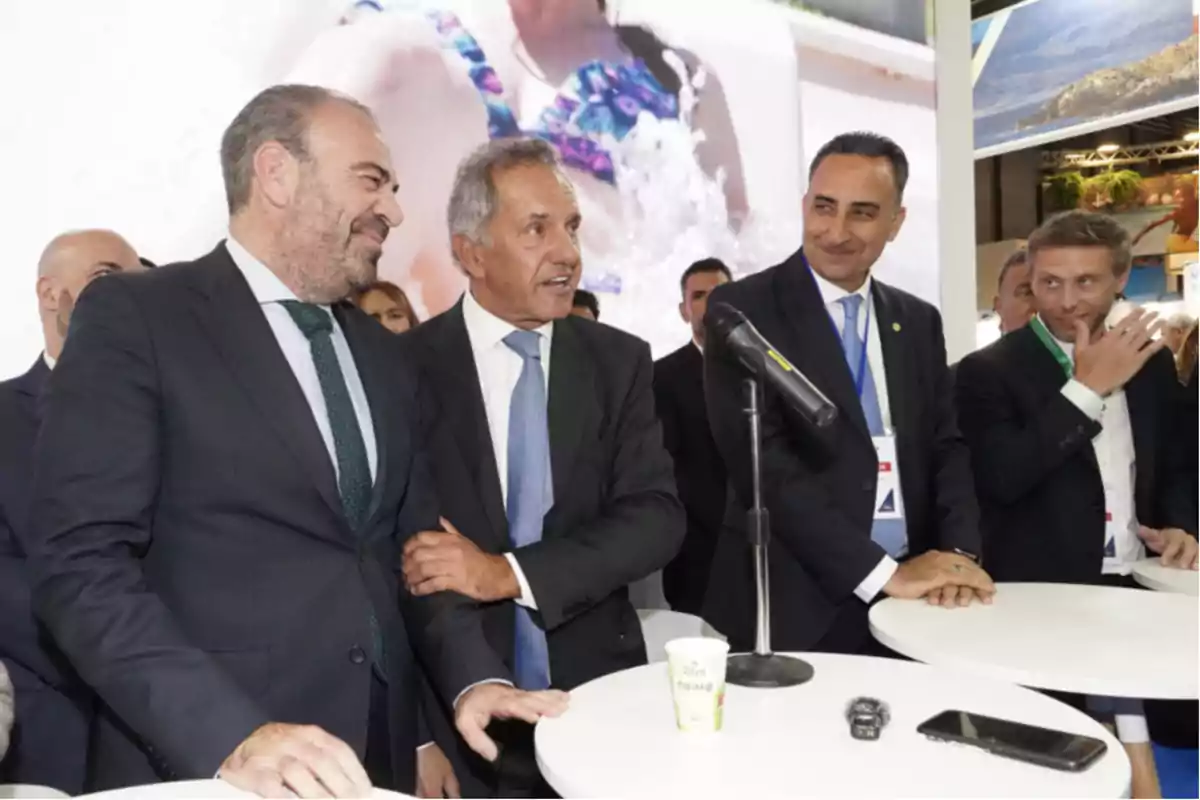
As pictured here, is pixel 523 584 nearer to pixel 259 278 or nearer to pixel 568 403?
pixel 568 403

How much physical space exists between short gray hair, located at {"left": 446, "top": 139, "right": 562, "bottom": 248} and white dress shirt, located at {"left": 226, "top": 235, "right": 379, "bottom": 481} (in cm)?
57

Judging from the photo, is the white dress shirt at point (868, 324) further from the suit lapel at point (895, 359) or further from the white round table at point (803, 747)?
the white round table at point (803, 747)

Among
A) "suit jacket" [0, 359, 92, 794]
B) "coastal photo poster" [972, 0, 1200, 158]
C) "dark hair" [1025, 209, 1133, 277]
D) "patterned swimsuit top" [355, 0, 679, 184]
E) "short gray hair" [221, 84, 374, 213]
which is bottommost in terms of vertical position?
"suit jacket" [0, 359, 92, 794]

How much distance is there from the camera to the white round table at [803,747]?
1.28 m

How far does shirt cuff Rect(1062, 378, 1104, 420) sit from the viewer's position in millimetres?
2604

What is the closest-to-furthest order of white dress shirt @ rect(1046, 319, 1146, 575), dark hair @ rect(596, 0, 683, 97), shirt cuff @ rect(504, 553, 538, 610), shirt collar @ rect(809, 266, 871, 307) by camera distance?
1. shirt cuff @ rect(504, 553, 538, 610)
2. shirt collar @ rect(809, 266, 871, 307)
3. white dress shirt @ rect(1046, 319, 1146, 575)
4. dark hair @ rect(596, 0, 683, 97)

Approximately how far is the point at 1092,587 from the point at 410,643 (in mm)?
1480

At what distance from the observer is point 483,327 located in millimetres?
2229

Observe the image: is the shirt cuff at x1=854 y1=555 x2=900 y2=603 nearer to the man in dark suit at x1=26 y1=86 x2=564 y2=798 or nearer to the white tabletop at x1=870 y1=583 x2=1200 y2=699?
the white tabletop at x1=870 y1=583 x2=1200 y2=699

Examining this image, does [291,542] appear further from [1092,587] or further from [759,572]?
[1092,587]

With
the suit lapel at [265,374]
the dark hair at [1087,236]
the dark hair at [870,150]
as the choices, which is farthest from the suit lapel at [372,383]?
the dark hair at [1087,236]

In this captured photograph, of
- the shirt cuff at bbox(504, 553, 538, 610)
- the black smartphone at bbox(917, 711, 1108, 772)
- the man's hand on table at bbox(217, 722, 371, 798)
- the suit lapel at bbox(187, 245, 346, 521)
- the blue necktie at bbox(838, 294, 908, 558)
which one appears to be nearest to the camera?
the man's hand on table at bbox(217, 722, 371, 798)

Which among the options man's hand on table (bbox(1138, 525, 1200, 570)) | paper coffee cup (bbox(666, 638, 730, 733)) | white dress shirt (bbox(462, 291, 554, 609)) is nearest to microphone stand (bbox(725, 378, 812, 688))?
paper coffee cup (bbox(666, 638, 730, 733))

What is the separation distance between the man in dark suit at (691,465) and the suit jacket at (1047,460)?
102 cm
